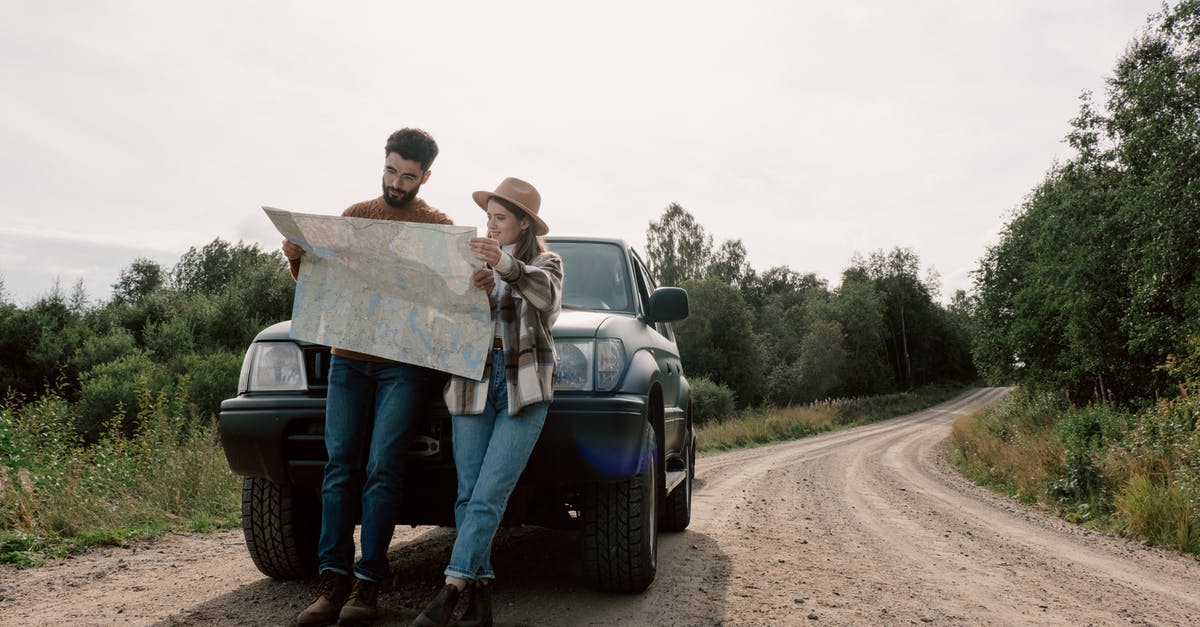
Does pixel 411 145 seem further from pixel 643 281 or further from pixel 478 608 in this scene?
pixel 643 281

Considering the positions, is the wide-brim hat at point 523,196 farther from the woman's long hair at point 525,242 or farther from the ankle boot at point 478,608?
the ankle boot at point 478,608

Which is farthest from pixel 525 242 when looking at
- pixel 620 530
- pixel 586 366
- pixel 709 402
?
pixel 709 402

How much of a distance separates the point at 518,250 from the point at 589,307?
1.08m

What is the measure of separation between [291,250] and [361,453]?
895 mm

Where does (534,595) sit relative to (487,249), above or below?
below

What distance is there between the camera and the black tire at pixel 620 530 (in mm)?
3334

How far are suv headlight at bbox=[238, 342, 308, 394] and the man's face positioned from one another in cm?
81

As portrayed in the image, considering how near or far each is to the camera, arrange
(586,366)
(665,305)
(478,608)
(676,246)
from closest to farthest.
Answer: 1. (478,608)
2. (586,366)
3. (665,305)
4. (676,246)

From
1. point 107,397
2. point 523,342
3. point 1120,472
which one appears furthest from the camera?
point 107,397

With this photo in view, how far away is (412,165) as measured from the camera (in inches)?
127

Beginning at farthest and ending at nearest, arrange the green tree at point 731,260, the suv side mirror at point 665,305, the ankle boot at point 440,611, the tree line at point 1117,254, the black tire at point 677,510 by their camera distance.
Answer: the green tree at point 731,260 < the tree line at point 1117,254 < the black tire at point 677,510 < the suv side mirror at point 665,305 < the ankle boot at point 440,611

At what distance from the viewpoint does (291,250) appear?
10.0ft

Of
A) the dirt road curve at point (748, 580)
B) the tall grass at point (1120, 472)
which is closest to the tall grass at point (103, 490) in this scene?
the dirt road curve at point (748, 580)

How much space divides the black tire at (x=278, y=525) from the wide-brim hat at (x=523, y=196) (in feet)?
5.78
